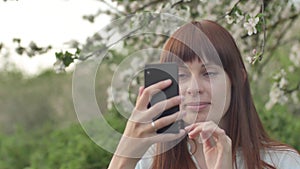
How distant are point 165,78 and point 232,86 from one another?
431 mm

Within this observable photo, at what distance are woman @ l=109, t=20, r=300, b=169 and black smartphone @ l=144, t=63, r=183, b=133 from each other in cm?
2

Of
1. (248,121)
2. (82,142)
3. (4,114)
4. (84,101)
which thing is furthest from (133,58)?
(4,114)

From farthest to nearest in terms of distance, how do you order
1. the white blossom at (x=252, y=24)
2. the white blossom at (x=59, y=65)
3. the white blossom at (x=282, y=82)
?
the white blossom at (x=282, y=82)
the white blossom at (x=59, y=65)
the white blossom at (x=252, y=24)

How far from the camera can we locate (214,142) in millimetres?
2176

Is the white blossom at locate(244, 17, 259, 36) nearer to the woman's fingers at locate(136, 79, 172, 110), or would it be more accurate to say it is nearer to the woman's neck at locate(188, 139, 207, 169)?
the woman's neck at locate(188, 139, 207, 169)

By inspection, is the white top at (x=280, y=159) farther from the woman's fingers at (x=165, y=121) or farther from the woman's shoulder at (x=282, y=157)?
the woman's fingers at (x=165, y=121)

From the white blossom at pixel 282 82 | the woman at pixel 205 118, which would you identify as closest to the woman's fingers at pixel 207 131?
the woman at pixel 205 118

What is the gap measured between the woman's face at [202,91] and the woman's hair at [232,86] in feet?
0.14

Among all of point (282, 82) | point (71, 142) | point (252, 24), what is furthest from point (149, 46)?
point (252, 24)

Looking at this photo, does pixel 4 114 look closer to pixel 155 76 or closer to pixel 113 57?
pixel 113 57

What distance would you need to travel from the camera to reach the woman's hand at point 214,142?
203cm

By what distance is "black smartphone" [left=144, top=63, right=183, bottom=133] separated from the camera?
1.97 m

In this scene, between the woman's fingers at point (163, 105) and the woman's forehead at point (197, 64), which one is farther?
the woman's forehead at point (197, 64)

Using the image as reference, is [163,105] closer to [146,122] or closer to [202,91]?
[146,122]
